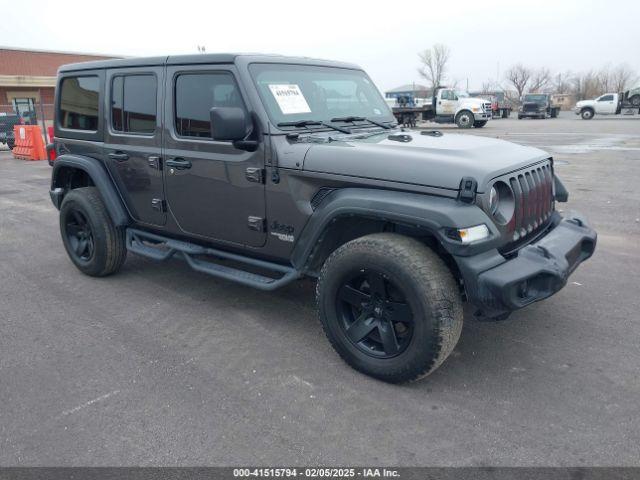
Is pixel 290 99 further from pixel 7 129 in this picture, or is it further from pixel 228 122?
pixel 7 129

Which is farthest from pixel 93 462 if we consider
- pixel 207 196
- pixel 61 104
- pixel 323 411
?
Answer: pixel 61 104

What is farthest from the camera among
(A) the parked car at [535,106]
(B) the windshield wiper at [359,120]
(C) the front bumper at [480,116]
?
(A) the parked car at [535,106]

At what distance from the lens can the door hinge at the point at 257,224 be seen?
3.71 meters

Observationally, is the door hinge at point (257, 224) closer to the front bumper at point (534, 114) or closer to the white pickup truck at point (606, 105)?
the white pickup truck at point (606, 105)

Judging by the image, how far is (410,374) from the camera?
3.02 m

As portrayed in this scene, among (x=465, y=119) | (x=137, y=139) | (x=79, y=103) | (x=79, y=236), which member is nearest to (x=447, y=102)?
(x=465, y=119)

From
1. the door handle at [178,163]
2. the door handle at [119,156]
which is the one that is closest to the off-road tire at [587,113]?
the door handle at [119,156]

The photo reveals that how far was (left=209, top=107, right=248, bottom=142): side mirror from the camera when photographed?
10.7 feet

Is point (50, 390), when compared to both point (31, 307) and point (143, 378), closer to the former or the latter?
point (143, 378)

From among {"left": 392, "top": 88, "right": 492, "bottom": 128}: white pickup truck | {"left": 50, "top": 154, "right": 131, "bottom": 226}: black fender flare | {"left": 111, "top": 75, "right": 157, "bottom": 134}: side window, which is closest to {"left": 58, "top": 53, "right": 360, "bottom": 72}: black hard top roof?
{"left": 111, "top": 75, "right": 157, "bottom": 134}: side window

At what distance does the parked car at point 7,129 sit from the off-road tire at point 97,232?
1757 cm

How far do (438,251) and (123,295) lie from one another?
2876 millimetres

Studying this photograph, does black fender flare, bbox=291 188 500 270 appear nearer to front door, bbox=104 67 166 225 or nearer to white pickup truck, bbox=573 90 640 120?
front door, bbox=104 67 166 225

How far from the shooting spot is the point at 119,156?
4562 millimetres
